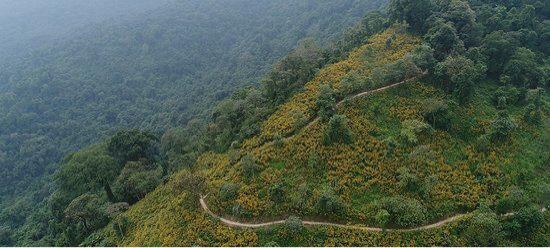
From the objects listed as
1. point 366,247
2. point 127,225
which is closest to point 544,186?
point 366,247

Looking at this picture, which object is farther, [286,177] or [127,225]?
[127,225]

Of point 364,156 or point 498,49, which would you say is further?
point 498,49

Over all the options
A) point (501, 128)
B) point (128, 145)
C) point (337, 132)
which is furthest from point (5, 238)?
point (501, 128)

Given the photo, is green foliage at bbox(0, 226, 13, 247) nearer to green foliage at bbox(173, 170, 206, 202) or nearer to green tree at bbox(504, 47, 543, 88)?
green foliage at bbox(173, 170, 206, 202)

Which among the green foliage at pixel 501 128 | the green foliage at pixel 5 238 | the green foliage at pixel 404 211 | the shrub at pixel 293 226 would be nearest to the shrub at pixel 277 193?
the shrub at pixel 293 226

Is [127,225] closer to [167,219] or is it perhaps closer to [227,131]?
[167,219]

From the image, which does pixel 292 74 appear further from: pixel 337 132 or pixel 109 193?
pixel 109 193
